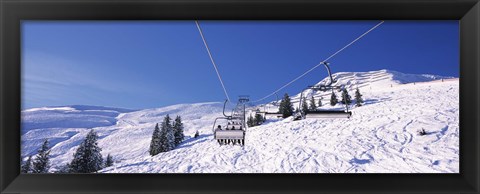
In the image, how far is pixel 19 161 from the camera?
124 cm

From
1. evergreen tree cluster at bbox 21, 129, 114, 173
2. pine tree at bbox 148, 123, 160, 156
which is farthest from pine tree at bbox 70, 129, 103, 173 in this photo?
pine tree at bbox 148, 123, 160, 156

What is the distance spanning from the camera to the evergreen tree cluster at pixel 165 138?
1967 cm

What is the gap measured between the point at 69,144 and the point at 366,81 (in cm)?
2541

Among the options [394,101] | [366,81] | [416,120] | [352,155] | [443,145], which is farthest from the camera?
[366,81]

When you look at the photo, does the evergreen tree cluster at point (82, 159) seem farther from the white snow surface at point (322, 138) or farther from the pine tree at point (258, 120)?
the pine tree at point (258, 120)

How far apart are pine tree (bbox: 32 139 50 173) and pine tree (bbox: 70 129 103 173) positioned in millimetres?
1426

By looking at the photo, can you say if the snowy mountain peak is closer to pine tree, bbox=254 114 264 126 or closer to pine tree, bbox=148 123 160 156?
pine tree, bbox=254 114 264 126

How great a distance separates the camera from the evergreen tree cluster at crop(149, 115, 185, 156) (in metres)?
19.7

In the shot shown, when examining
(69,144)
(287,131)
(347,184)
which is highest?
(347,184)

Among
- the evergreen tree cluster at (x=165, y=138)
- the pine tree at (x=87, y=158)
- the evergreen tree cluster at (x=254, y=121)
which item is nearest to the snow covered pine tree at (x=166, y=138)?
the evergreen tree cluster at (x=165, y=138)

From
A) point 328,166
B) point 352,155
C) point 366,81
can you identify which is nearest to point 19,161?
point 328,166

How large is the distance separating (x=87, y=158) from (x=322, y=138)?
42.3ft

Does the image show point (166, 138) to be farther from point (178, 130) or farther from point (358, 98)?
point (358, 98)
